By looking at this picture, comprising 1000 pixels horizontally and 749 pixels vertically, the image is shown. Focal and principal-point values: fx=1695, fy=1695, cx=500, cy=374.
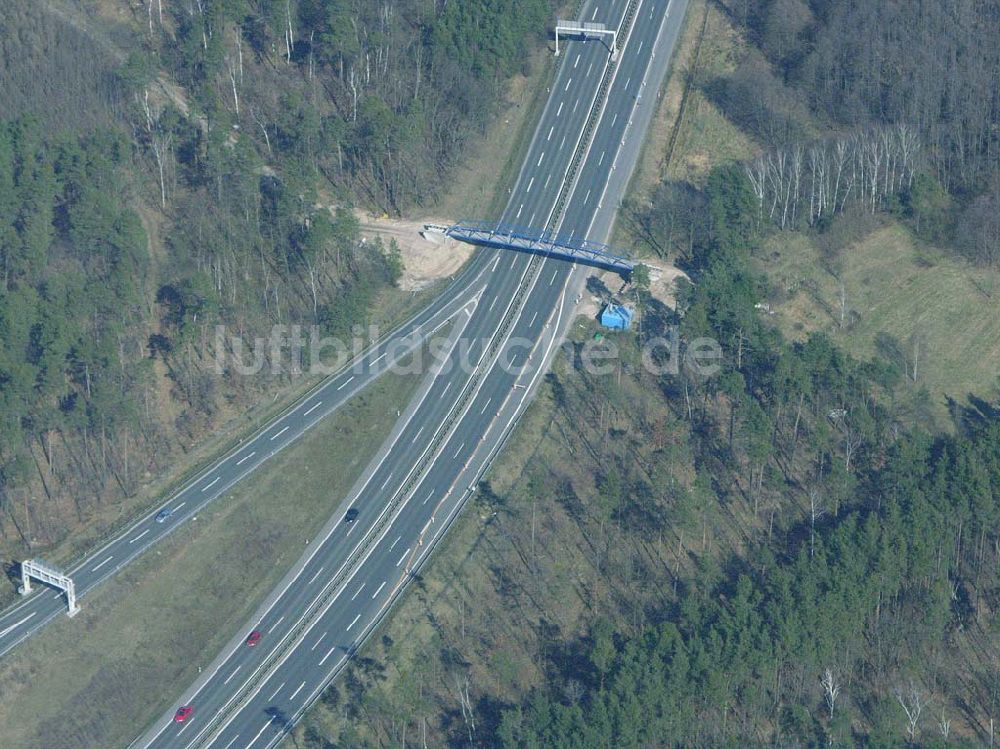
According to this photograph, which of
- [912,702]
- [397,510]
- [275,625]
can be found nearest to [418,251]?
[397,510]

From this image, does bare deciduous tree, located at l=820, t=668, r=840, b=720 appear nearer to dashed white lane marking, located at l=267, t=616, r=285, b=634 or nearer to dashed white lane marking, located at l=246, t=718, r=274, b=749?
dashed white lane marking, located at l=246, t=718, r=274, b=749

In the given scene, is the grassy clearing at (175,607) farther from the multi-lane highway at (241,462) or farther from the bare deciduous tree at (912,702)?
the bare deciduous tree at (912,702)

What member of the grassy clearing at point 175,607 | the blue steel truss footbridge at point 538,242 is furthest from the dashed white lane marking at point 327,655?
the blue steel truss footbridge at point 538,242

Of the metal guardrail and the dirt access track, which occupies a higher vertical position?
the dirt access track

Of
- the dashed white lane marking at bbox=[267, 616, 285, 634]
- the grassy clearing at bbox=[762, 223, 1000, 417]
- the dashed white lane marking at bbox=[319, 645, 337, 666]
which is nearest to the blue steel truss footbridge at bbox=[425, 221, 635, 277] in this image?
the grassy clearing at bbox=[762, 223, 1000, 417]

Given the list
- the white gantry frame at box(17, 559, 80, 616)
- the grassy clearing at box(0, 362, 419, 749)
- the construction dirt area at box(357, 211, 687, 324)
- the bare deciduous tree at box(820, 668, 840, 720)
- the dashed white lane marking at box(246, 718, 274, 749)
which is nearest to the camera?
the dashed white lane marking at box(246, 718, 274, 749)

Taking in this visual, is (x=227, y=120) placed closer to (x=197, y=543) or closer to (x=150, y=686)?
(x=197, y=543)
